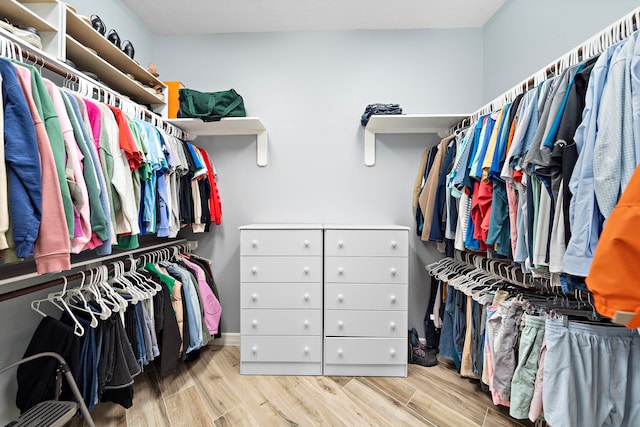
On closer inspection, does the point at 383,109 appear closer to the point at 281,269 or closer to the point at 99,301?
the point at 281,269

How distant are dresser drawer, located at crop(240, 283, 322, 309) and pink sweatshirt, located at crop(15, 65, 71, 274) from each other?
1.05 m

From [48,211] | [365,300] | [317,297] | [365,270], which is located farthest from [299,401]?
[48,211]

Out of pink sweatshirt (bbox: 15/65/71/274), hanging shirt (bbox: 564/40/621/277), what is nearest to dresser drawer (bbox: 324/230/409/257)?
hanging shirt (bbox: 564/40/621/277)

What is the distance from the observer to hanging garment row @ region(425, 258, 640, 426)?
38.9 inches

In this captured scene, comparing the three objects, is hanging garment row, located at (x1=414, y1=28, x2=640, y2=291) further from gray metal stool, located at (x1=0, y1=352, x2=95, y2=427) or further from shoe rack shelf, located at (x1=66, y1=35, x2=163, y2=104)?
shoe rack shelf, located at (x1=66, y1=35, x2=163, y2=104)

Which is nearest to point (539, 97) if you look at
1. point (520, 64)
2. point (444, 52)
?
point (520, 64)

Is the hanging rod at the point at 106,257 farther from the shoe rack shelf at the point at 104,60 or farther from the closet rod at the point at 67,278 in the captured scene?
the shoe rack shelf at the point at 104,60

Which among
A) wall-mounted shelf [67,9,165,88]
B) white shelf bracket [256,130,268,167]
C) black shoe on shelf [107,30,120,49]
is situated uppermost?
black shoe on shelf [107,30,120,49]

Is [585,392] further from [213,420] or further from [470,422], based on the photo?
[213,420]

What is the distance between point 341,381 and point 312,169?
5.34 feet

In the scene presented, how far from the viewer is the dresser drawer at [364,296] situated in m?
1.81

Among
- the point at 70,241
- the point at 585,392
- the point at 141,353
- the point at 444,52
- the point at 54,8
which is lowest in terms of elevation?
the point at 141,353

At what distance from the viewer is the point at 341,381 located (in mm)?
1770

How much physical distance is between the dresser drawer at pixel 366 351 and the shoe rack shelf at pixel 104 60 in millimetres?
2202
